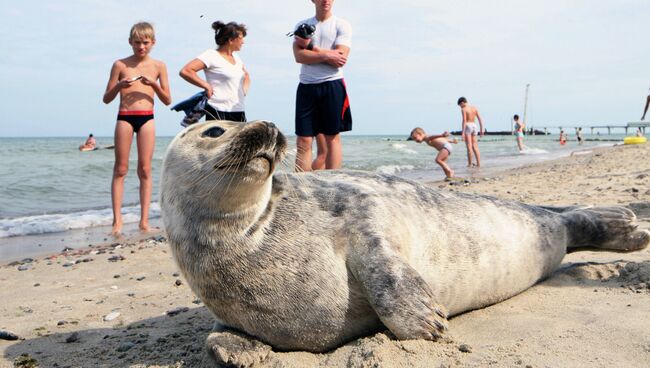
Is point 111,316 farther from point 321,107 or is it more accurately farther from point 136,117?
point 136,117

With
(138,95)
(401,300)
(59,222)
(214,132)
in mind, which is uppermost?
(138,95)

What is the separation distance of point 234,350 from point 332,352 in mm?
404

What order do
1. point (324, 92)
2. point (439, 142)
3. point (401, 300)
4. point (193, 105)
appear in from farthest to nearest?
1. point (439, 142)
2. point (193, 105)
3. point (324, 92)
4. point (401, 300)

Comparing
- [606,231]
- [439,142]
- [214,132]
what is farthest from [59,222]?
[439,142]

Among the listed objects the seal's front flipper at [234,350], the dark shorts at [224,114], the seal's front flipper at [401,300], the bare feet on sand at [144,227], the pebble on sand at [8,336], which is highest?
the dark shorts at [224,114]

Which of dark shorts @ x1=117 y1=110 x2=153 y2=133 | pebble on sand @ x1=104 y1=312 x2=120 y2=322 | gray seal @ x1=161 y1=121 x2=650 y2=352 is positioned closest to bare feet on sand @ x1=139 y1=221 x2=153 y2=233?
dark shorts @ x1=117 y1=110 x2=153 y2=133

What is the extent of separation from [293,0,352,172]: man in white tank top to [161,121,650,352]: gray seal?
2.59 metres

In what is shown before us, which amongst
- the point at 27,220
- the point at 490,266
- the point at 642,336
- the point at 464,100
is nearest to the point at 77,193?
the point at 27,220

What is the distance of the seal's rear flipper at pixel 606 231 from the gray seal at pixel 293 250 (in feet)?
3.49

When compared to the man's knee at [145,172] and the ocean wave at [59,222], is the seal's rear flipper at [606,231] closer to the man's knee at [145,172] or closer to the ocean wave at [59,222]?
the man's knee at [145,172]

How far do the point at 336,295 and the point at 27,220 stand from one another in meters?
7.52

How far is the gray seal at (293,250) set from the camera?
247 centimetres

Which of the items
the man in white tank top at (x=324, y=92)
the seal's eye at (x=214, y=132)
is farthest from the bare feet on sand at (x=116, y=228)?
the seal's eye at (x=214, y=132)

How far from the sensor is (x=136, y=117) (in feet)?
21.2
